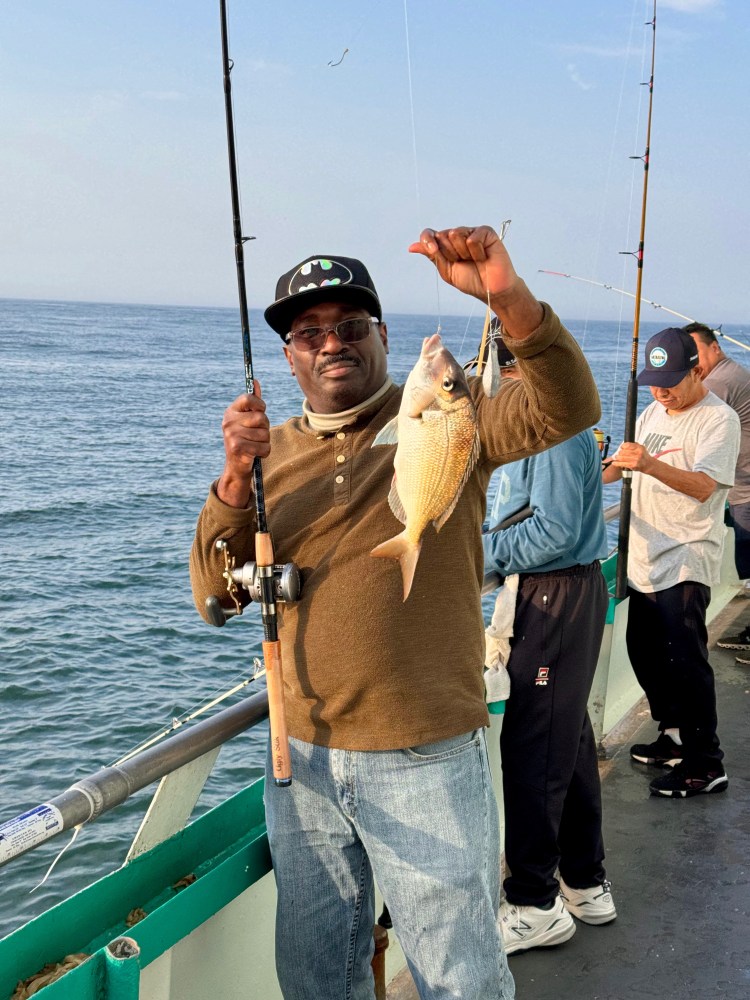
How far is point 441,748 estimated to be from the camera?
7.55ft

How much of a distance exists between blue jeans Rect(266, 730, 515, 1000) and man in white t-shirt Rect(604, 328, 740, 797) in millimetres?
2337

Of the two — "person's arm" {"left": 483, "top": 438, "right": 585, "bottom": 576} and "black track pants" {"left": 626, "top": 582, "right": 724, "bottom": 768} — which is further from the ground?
"person's arm" {"left": 483, "top": 438, "right": 585, "bottom": 576}

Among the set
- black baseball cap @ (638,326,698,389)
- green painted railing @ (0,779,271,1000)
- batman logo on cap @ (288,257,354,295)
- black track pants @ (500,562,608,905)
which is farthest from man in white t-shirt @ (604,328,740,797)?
green painted railing @ (0,779,271,1000)

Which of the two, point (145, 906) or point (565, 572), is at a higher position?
point (565, 572)

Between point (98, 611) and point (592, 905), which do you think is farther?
point (98, 611)

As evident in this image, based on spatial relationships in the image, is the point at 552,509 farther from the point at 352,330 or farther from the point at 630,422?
the point at 630,422

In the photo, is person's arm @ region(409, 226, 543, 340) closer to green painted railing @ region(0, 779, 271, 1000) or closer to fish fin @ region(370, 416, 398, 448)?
fish fin @ region(370, 416, 398, 448)

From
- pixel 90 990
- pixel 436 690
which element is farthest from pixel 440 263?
pixel 90 990

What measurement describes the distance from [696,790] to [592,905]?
45.1 inches

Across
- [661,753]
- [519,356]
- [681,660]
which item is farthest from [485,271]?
[661,753]

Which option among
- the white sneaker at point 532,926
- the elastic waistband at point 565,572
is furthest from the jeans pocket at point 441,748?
the white sneaker at point 532,926

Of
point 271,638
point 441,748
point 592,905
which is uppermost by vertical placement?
point 271,638

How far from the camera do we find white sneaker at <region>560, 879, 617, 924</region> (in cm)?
353

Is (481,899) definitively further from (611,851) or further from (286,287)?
(611,851)
